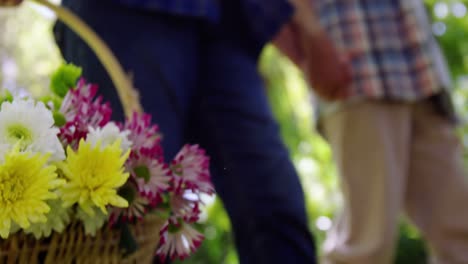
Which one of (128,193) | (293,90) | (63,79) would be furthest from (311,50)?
(293,90)

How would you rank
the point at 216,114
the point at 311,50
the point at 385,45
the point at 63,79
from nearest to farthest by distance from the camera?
the point at 63,79, the point at 216,114, the point at 311,50, the point at 385,45

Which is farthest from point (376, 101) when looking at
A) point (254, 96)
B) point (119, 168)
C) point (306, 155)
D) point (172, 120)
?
point (306, 155)

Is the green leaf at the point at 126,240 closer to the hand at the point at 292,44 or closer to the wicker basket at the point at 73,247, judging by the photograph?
the wicker basket at the point at 73,247

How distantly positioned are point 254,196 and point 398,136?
0.79 m

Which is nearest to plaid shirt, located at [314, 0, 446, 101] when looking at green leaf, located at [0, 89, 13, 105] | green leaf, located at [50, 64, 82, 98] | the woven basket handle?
the woven basket handle

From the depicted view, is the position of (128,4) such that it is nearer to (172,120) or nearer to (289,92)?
(172,120)

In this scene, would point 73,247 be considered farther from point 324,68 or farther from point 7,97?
point 324,68

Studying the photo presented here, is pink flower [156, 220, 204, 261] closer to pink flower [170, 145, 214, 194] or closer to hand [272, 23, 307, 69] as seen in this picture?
pink flower [170, 145, 214, 194]

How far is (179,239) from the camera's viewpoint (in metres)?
0.89

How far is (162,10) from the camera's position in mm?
1276

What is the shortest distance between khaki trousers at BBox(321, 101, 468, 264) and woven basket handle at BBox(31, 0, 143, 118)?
934 mm

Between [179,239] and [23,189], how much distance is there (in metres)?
0.23

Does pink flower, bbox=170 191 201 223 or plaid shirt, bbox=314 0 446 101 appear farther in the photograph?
plaid shirt, bbox=314 0 446 101

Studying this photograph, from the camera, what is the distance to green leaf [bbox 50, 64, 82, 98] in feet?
3.10
